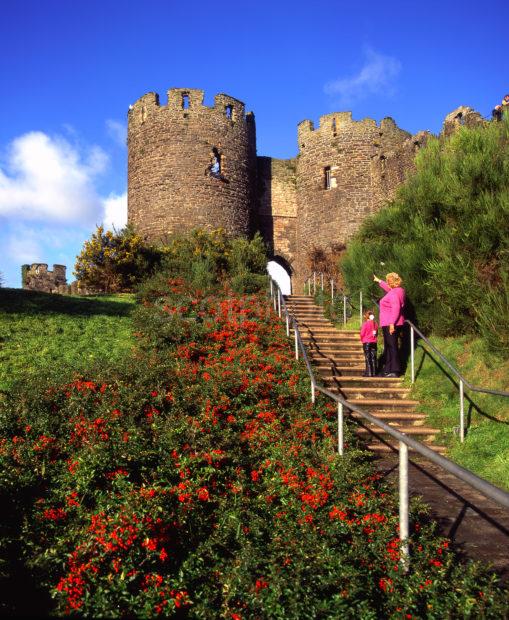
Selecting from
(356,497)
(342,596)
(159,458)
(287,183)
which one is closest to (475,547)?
(356,497)

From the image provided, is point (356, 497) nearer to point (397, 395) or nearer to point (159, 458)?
point (159, 458)

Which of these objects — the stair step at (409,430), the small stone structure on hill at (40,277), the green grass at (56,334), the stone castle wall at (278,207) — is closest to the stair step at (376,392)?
the stair step at (409,430)

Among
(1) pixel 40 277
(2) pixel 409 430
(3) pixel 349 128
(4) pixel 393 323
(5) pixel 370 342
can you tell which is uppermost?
(3) pixel 349 128

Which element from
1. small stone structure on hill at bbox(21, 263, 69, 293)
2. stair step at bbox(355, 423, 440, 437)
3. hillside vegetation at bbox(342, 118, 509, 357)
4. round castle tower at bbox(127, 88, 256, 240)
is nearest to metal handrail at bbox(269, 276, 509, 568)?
stair step at bbox(355, 423, 440, 437)

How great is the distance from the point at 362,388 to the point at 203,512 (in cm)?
532

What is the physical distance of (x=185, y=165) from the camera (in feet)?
79.4

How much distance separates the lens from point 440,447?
7.35 metres

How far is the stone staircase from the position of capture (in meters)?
7.68

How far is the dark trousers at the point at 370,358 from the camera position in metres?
10.0

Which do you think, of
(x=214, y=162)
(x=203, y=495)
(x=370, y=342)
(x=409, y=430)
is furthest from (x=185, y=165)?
(x=203, y=495)

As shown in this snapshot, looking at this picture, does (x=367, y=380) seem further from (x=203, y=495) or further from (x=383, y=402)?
(x=203, y=495)

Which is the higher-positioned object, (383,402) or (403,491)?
(403,491)

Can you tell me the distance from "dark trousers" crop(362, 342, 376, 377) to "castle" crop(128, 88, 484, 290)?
14.4 m

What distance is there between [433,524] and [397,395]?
5276 mm
